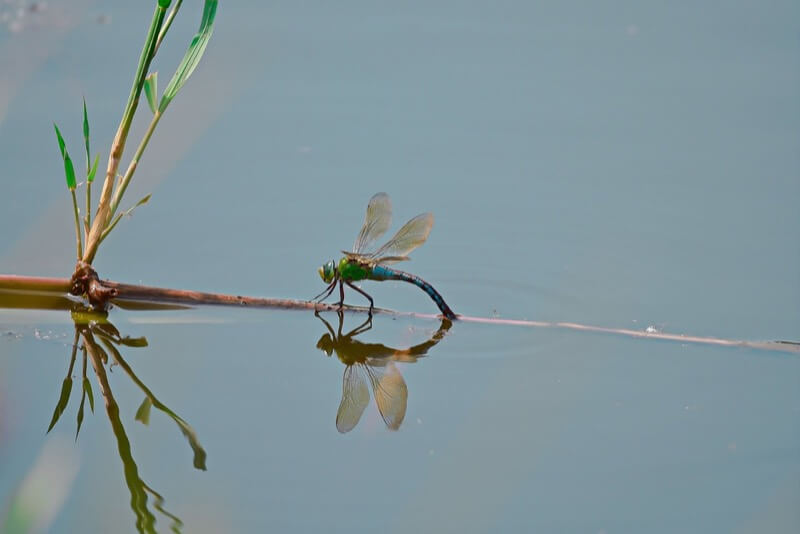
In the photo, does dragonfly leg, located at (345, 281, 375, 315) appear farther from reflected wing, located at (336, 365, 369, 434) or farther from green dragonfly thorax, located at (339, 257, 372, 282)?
reflected wing, located at (336, 365, 369, 434)

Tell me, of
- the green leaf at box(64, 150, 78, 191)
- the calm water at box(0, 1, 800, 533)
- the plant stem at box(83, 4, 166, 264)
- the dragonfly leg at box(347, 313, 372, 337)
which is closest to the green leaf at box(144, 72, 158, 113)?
the plant stem at box(83, 4, 166, 264)

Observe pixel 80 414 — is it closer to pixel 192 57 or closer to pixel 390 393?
pixel 390 393

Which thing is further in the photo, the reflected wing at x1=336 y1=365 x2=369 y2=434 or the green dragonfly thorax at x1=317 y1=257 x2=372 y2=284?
the green dragonfly thorax at x1=317 y1=257 x2=372 y2=284

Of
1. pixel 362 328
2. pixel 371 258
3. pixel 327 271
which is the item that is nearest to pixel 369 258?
pixel 371 258

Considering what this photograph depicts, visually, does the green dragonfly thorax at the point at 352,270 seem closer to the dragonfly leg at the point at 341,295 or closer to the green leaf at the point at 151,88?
the dragonfly leg at the point at 341,295

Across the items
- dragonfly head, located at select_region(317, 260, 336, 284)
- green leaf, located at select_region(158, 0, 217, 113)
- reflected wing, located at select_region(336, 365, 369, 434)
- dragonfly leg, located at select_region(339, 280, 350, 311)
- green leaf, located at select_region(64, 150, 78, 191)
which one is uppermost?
green leaf, located at select_region(158, 0, 217, 113)

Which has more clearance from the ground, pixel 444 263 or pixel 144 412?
pixel 444 263

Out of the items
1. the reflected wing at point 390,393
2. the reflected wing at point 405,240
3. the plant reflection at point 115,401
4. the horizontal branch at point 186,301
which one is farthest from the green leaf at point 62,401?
the reflected wing at point 405,240
